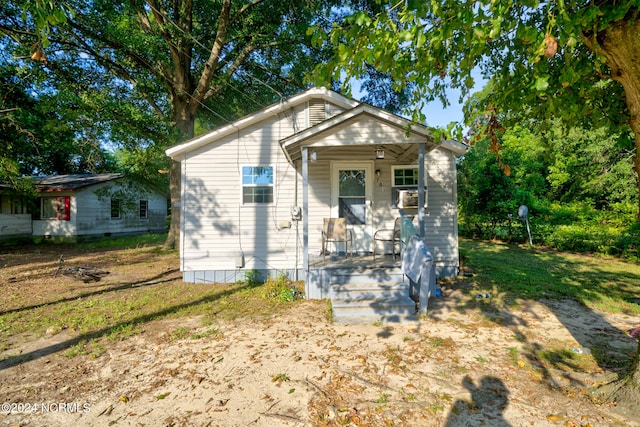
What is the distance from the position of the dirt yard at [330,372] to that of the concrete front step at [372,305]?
0.23 m

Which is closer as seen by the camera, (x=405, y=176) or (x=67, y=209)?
(x=405, y=176)

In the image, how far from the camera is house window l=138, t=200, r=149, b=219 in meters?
21.3

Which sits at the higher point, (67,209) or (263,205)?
(67,209)

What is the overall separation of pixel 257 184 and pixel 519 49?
6.14 meters

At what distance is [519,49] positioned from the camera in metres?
4.05

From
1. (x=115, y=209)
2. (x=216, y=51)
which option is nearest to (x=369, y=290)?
(x=216, y=51)

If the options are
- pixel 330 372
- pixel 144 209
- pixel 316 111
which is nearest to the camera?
pixel 330 372

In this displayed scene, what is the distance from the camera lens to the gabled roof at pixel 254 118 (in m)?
7.90

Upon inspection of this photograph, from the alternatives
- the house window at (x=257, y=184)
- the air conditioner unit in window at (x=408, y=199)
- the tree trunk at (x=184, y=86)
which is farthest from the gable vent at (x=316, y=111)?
the tree trunk at (x=184, y=86)

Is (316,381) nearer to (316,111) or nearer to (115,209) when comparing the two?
(316,111)

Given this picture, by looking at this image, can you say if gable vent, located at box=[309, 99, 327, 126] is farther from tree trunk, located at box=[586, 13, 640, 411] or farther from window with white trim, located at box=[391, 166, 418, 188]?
tree trunk, located at box=[586, 13, 640, 411]

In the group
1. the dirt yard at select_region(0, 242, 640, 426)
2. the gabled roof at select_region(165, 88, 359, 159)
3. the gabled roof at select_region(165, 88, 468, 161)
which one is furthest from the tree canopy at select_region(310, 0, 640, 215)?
the gabled roof at select_region(165, 88, 359, 159)

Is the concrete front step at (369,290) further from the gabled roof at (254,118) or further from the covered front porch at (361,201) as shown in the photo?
the gabled roof at (254,118)

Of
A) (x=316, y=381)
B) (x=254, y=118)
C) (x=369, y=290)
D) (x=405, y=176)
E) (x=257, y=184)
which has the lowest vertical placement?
(x=316, y=381)
